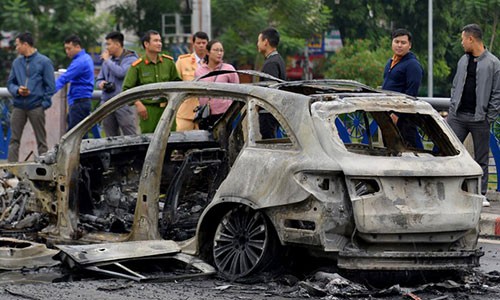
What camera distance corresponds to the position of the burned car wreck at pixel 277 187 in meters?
7.30

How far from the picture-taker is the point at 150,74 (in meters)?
12.5

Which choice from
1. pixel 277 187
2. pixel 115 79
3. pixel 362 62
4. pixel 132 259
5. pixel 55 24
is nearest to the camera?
pixel 277 187

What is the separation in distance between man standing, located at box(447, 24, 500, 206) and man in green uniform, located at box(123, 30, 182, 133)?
9.78 ft

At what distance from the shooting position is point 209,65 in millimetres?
13008

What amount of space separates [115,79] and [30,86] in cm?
152

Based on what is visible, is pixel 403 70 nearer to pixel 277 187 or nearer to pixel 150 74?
pixel 150 74

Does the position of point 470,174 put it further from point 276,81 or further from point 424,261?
point 276,81

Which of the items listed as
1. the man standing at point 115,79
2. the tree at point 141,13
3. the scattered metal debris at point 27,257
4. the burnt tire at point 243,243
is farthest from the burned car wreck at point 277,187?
the tree at point 141,13

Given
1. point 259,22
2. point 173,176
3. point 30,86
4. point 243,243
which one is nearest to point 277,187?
point 243,243

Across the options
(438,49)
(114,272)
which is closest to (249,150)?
(114,272)

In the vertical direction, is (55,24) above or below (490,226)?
above

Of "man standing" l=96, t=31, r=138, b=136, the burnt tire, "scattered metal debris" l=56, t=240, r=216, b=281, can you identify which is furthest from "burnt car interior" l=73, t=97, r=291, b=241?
"man standing" l=96, t=31, r=138, b=136

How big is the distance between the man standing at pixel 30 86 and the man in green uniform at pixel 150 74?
9.41 ft

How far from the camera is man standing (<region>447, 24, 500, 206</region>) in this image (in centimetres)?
1166
